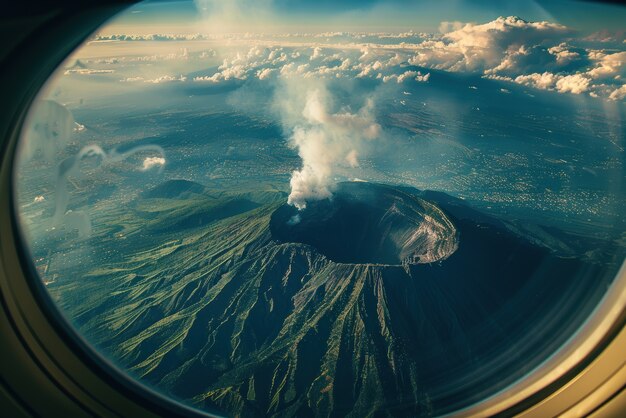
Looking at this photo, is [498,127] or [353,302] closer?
[353,302]

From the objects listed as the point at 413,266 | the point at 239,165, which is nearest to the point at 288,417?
the point at 413,266

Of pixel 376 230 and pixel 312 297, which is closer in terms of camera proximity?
pixel 376 230

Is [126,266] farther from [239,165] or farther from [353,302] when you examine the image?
[239,165]

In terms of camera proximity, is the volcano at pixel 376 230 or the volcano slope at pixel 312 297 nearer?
the volcano slope at pixel 312 297

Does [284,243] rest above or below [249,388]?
above

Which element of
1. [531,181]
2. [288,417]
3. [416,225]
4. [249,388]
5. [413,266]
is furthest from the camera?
[531,181]

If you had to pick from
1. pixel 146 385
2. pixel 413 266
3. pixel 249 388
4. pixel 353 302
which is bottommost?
pixel 249 388

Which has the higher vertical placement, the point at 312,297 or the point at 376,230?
the point at 376,230

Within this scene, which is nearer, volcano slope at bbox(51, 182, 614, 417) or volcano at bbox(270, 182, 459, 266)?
volcano slope at bbox(51, 182, 614, 417)
